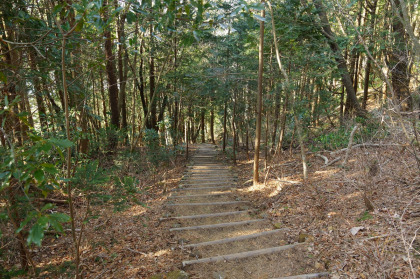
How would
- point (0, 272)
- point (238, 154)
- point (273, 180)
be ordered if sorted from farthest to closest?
point (238, 154)
point (273, 180)
point (0, 272)

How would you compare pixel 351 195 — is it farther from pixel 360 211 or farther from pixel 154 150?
pixel 154 150

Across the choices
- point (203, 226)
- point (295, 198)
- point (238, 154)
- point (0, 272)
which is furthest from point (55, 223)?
point (238, 154)

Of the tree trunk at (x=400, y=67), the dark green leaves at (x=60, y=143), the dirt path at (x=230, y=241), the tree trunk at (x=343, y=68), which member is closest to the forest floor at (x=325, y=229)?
the dirt path at (x=230, y=241)

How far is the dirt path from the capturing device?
3.54 m

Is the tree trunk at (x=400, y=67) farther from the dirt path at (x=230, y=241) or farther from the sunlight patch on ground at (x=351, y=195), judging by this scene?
the dirt path at (x=230, y=241)

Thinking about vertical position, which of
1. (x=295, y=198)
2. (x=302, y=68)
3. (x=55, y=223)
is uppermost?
(x=302, y=68)

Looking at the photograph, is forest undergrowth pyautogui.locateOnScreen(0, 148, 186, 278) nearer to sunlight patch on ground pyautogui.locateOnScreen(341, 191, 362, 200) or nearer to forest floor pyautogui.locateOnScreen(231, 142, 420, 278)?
forest floor pyautogui.locateOnScreen(231, 142, 420, 278)

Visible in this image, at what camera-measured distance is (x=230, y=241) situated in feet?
14.5

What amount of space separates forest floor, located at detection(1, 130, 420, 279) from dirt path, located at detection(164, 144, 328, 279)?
236 mm

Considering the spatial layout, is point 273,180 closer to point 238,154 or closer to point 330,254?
point 330,254

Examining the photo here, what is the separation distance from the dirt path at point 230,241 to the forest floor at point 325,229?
236mm

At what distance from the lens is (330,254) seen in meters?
3.50

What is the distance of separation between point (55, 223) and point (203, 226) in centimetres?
417

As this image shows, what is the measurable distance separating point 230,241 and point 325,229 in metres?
1.79
